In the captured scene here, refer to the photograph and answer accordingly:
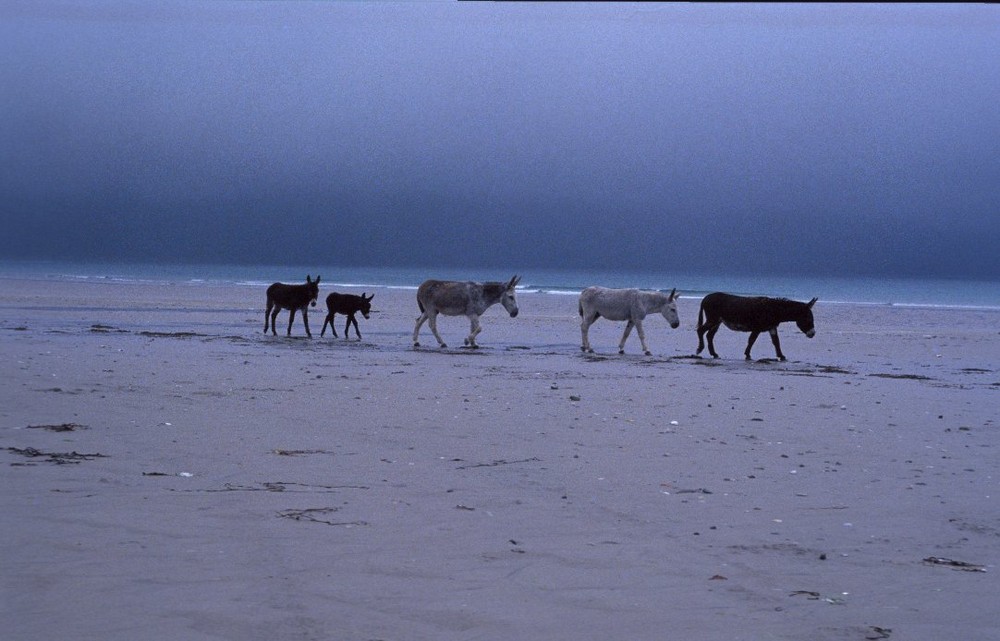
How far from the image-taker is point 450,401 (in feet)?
38.1

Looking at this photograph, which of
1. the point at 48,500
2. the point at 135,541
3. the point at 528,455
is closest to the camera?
the point at 135,541

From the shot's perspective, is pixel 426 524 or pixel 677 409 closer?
pixel 426 524

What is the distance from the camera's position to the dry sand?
461 cm

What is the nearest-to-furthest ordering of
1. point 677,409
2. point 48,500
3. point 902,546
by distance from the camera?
point 902,546, point 48,500, point 677,409

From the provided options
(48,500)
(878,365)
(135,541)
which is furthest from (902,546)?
(878,365)

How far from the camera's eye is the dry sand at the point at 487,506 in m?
4.61

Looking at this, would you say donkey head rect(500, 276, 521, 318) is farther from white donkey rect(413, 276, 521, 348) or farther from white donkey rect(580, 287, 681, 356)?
white donkey rect(580, 287, 681, 356)

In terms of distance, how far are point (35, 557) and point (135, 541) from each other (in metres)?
0.52

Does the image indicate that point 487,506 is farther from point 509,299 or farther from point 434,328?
point 509,299

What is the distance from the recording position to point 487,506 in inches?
261

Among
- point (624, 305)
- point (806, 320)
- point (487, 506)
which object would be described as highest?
point (624, 305)

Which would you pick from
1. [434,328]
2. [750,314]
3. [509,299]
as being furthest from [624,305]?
[434,328]

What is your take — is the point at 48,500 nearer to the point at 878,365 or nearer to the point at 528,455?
the point at 528,455

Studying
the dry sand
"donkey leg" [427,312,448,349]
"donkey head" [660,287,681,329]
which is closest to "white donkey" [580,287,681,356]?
"donkey head" [660,287,681,329]
